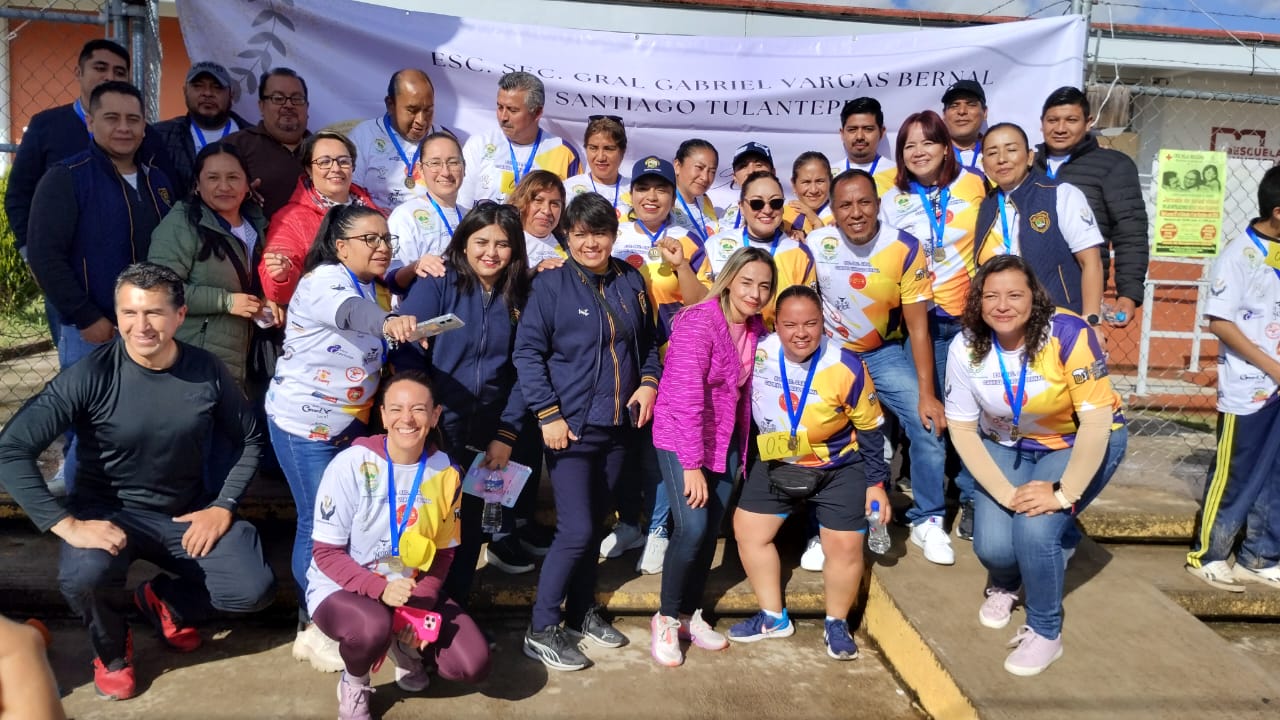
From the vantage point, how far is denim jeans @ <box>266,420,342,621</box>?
3545 mm

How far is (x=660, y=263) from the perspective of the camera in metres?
4.27

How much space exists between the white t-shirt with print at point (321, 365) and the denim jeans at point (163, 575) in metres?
0.54

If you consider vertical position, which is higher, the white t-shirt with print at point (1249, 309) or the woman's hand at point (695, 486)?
the white t-shirt with print at point (1249, 309)

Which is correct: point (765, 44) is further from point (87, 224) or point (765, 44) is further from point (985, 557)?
point (87, 224)

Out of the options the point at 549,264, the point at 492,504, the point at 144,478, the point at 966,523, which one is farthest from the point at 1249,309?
the point at 144,478

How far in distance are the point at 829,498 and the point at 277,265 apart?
241 centimetres

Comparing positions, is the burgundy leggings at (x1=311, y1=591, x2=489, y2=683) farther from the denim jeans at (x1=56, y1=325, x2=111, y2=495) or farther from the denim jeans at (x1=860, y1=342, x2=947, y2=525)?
the denim jeans at (x1=860, y1=342, x2=947, y2=525)

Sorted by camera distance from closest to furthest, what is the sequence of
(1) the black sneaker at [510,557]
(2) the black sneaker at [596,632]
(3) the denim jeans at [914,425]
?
(2) the black sneaker at [596,632]
(1) the black sneaker at [510,557]
(3) the denim jeans at [914,425]

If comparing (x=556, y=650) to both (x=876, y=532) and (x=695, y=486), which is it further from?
(x=876, y=532)

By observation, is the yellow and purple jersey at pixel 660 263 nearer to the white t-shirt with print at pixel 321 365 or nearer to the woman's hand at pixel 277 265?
the white t-shirt with print at pixel 321 365

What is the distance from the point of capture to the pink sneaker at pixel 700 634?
3.89m

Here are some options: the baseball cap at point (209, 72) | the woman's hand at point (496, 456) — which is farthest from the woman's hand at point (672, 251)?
the baseball cap at point (209, 72)

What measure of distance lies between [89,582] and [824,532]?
276 cm

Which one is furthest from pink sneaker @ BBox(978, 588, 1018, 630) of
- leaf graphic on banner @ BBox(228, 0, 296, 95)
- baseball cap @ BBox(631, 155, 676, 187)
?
leaf graphic on banner @ BBox(228, 0, 296, 95)
